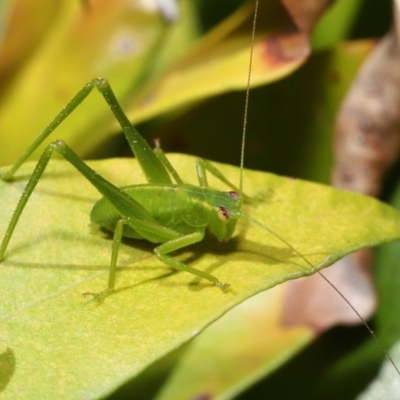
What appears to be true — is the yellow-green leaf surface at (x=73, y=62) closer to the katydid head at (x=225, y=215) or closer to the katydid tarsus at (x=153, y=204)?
the katydid tarsus at (x=153, y=204)

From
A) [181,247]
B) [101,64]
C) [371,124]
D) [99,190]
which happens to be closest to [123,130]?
[99,190]

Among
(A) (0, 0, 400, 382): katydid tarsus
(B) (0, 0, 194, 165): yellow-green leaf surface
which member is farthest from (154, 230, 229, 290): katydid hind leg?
(B) (0, 0, 194, 165): yellow-green leaf surface

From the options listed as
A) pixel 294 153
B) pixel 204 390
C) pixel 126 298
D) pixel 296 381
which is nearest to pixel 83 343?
pixel 126 298

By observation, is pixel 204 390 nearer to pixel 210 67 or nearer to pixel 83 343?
pixel 83 343

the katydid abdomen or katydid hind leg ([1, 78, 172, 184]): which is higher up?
katydid hind leg ([1, 78, 172, 184])

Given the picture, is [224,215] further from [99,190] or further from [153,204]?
[99,190]

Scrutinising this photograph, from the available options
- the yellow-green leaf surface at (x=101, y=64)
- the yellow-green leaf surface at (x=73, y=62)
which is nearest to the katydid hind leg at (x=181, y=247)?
the yellow-green leaf surface at (x=101, y=64)

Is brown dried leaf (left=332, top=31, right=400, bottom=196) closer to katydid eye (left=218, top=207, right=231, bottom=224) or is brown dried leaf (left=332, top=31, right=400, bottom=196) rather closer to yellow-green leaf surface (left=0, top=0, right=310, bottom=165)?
yellow-green leaf surface (left=0, top=0, right=310, bottom=165)
